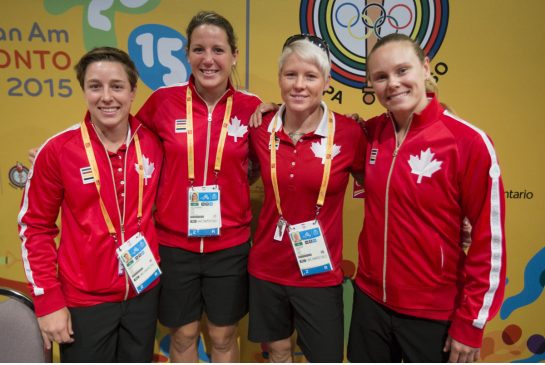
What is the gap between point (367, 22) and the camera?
243 centimetres

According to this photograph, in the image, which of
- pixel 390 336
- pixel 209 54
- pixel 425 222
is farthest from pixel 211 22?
pixel 390 336

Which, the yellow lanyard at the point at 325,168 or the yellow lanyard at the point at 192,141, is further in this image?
the yellow lanyard at the point at 192,141

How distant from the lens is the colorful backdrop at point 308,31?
2.43m

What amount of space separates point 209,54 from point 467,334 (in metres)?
1.64

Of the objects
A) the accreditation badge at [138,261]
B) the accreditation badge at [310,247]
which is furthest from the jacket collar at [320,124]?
the accreditation badge at [138,261]

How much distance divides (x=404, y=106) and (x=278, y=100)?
1.06 m

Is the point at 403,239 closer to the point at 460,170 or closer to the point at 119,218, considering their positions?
the point at 460,170

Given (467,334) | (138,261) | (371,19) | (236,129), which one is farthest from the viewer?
(371,19)

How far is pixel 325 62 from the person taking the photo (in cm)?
182

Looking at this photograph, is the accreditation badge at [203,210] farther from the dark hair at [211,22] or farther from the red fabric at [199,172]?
the dark hair at [211,22]

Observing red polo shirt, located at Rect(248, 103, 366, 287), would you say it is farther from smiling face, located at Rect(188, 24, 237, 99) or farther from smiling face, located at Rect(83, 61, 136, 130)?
smiling face, located at Rect(83, 61, 136, 130)

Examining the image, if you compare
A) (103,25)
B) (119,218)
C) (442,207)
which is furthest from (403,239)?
(103,25)

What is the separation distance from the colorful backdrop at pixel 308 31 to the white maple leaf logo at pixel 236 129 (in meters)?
0.52

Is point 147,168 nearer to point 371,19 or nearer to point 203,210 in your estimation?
point 203,210
